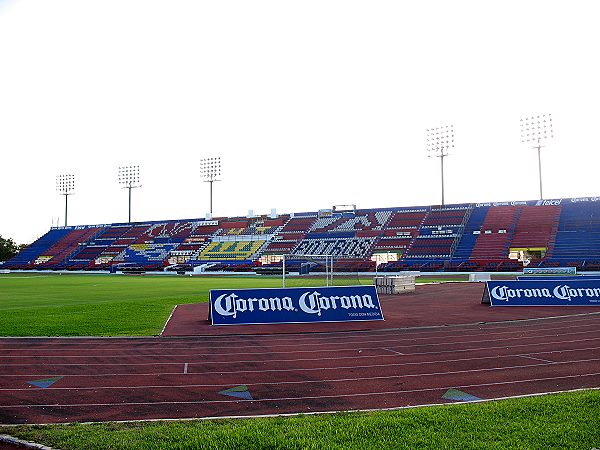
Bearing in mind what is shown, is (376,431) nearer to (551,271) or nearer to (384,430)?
(384,430)

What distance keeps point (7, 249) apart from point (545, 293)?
10707cm

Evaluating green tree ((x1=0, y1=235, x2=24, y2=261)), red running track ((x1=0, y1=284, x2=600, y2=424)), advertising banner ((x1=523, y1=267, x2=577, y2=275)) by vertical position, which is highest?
green tree ((x1=0, y1=235, x2=24, y2=261))

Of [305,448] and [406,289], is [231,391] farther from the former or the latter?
[406,289]

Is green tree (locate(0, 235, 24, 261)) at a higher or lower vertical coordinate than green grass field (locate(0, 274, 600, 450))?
higher

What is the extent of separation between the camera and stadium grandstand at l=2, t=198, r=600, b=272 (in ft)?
197

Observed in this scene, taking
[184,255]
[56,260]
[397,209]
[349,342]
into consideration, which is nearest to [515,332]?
[349,342]

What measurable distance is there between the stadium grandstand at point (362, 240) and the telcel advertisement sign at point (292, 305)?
94.8 feet

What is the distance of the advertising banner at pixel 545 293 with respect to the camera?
2133 cm

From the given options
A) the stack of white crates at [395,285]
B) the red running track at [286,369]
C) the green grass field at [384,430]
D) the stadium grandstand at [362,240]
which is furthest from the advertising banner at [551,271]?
the green grass field at [384,430]

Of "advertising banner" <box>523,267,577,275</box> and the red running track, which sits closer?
the red running track

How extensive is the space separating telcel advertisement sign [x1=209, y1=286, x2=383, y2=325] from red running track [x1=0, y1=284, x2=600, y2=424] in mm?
834

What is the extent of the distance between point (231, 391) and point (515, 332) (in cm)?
946

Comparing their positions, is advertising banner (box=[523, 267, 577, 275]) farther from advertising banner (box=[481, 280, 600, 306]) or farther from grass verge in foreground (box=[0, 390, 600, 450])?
grass verge in foreground (box=[0, 390, 600, 450])

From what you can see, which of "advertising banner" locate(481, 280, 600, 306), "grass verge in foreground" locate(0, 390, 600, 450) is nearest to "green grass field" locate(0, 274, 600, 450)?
"grass verge in foreground" locate(0, 390, 600, 450)
